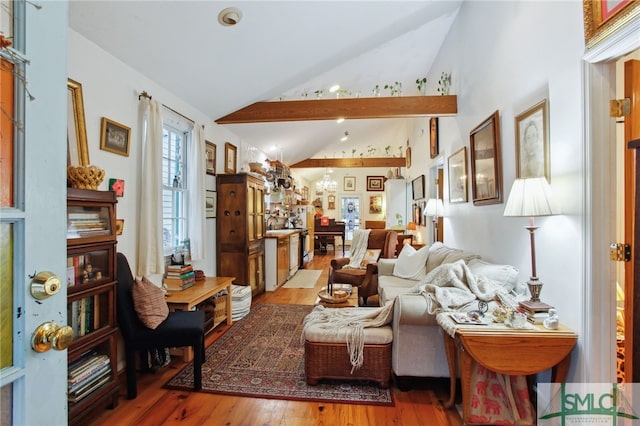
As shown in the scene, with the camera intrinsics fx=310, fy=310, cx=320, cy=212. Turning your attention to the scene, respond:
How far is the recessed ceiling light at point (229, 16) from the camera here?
2.27 m

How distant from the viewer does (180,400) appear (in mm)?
2041

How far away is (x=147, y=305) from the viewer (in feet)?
6.87

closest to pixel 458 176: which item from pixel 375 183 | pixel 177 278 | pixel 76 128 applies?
pixel 177 278

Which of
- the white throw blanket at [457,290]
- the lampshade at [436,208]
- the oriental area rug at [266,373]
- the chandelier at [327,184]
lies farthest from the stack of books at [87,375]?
the chandelier at [327,184]

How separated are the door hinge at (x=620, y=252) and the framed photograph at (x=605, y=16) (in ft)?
3.24

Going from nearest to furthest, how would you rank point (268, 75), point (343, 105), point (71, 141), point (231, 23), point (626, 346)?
1. point (626, 346)
2. point (71, 141)
3. point (231, 23)
4. point (268, 75)
5. point (343, 105)

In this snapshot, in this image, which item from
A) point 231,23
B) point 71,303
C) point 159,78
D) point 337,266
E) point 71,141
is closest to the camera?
point 71,303

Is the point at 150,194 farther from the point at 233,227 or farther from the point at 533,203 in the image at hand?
the point at 533,203

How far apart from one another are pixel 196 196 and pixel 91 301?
1.64 meters

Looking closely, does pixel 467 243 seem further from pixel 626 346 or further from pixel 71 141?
pixel 71 141

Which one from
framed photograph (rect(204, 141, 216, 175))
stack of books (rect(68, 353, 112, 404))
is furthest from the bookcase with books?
framed photograph (rect(204, 141, 216, 175))

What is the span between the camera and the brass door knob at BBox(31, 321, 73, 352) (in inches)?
23.0

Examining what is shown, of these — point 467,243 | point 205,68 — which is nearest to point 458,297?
point 467,243

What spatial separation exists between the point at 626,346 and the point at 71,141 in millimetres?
3311
